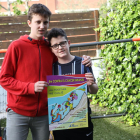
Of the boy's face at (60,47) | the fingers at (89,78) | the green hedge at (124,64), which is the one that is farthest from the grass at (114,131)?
the boy's face at (60,47)

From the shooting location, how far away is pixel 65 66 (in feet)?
5.57

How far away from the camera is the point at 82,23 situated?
5590mm

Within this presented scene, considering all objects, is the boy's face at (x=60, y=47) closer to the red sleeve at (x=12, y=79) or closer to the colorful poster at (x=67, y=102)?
the colorful poster at (x=67, y=102)

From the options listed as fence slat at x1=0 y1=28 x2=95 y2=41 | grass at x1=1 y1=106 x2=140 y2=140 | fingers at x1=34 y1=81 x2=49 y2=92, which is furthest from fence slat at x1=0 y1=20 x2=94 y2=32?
fingers at x1=34 y1=81 x2=49 y2=92

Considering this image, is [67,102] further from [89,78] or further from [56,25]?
[56,25]

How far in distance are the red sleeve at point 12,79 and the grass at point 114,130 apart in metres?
2.06

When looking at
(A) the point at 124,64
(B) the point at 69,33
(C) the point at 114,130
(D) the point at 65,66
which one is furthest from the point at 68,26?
(D) the point at 65,66

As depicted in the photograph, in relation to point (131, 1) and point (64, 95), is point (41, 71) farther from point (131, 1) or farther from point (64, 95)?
point (131, 1)

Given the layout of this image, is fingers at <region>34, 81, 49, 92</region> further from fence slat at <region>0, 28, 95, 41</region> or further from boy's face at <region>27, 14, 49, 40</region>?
fence slat at <region>0, 28, 95, 41</region>

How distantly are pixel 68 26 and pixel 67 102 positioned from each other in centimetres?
416

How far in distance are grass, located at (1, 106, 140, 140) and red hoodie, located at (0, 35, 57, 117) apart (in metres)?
1.93

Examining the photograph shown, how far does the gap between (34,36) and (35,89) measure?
44 centimetres

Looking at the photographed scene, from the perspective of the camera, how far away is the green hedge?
11.2ft

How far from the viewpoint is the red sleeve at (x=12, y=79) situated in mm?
1535
